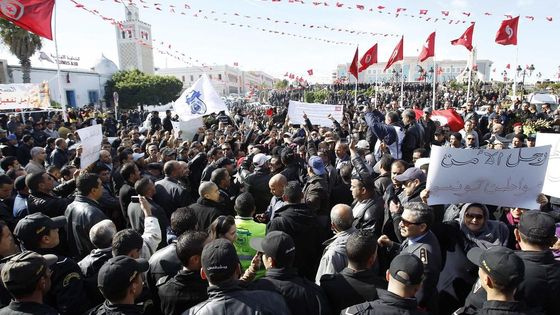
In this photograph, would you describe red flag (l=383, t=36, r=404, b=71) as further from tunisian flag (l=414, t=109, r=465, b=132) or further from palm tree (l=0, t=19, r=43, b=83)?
palm tree (l=0, t=19, r=43, b=83)

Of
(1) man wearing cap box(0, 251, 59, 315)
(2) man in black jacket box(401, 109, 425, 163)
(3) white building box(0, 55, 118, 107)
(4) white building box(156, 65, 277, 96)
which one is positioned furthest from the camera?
(4) white building box(156, 65, 277, 96)

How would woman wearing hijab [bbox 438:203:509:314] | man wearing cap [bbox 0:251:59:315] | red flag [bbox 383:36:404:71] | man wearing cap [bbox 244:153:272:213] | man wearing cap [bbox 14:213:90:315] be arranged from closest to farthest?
man wearing cap [bbox 0:251:59:315] → man wearing cap [bbox 14:213:90:315] → woman wearing hijab [bbox 438:203:509:314] → man wearing cap [bbox 244:153:272:213] → red flag [bbox 383:36:404:71]

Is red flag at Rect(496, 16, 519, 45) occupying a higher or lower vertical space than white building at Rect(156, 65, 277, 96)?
lower

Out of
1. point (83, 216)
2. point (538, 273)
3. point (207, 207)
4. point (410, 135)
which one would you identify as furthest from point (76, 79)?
point (538, 273)

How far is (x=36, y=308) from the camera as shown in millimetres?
2311

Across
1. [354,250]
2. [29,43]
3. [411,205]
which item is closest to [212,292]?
[354,250]

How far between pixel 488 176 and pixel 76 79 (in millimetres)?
49662

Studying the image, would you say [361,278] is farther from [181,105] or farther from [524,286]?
[181,105]

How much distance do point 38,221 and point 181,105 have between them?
7315mm

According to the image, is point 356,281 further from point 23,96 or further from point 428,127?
point 23,96

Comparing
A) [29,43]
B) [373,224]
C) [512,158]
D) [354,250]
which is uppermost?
[29,43]

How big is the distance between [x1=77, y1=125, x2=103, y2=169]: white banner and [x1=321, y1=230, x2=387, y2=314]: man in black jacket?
4.82 meters

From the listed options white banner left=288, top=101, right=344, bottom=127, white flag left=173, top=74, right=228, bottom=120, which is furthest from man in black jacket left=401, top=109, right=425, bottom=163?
white flag left=173, top=74, right=228, bottom=120

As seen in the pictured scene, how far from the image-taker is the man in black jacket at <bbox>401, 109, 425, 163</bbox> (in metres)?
6.95
